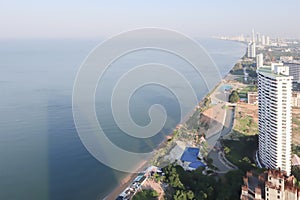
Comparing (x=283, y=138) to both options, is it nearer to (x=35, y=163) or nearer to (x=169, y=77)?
(x=35, y=163)

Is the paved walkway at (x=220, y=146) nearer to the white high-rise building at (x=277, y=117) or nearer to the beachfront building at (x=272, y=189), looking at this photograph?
the white high-rise building at (x=277, y=117)

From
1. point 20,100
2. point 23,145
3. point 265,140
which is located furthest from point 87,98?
point 265,140

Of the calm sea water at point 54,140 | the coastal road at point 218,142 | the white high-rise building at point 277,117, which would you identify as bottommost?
the coastal road at point 218,142

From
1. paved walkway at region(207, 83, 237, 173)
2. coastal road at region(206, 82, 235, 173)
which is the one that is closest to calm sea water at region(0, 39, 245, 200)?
coastal road at region(206, 82, 235, 173)

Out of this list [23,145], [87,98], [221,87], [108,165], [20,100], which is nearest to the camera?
[108,165]

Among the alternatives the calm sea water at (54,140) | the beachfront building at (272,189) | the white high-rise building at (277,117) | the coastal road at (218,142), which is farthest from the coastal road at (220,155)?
the beachfront building at (272,189)

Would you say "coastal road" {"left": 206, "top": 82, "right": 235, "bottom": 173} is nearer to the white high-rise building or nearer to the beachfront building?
the white high-rise building

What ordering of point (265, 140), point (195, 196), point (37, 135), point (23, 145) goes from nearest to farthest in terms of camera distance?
1. point (195, 196)
2. point (265, 140)
3. point (23, 145)
4. point (37, 135)
